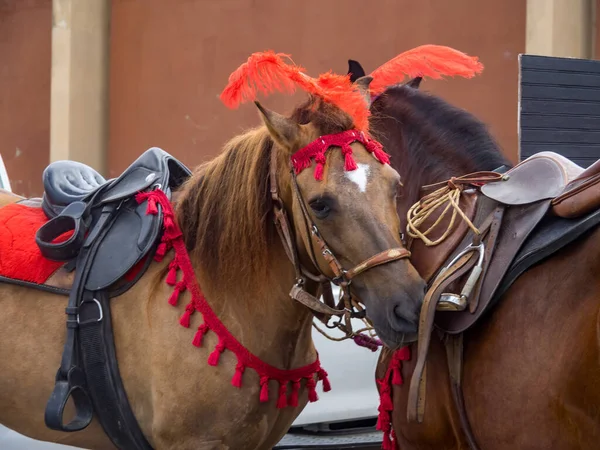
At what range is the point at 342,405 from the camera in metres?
4.16

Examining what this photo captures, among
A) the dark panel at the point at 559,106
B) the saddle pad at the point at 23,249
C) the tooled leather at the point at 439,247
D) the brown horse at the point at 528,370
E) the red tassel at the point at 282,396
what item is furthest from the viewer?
the dark panel at the point at 559,106

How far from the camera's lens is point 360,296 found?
238 centimetres

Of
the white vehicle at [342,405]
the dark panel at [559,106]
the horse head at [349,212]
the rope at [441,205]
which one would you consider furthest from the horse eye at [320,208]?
the white vehicle at [342,405]

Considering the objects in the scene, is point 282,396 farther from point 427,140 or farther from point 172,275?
point 427,140

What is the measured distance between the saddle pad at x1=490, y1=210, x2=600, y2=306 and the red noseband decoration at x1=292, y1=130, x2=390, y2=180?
514mm

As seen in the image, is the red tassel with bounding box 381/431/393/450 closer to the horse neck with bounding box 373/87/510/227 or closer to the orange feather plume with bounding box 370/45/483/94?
the horse neck with bounding box 373/87/510/227

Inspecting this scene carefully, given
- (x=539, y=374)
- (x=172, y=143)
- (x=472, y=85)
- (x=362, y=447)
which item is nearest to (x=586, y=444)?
(x=539, y=374)

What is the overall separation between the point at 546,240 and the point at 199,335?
115cm

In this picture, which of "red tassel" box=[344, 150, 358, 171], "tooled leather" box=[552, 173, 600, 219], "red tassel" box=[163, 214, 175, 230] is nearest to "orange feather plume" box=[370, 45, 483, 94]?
"red tassel" box=[344, 150, 358, 171]

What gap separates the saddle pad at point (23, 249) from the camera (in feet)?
9.13

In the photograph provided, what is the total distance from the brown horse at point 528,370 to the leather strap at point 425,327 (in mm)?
61

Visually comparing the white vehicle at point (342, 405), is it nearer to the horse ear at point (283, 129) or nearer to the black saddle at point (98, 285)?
the black saddle at point (98, 285)

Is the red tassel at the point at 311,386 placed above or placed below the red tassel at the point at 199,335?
below

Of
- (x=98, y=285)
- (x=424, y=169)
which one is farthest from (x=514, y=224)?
(x=98, y=285)
